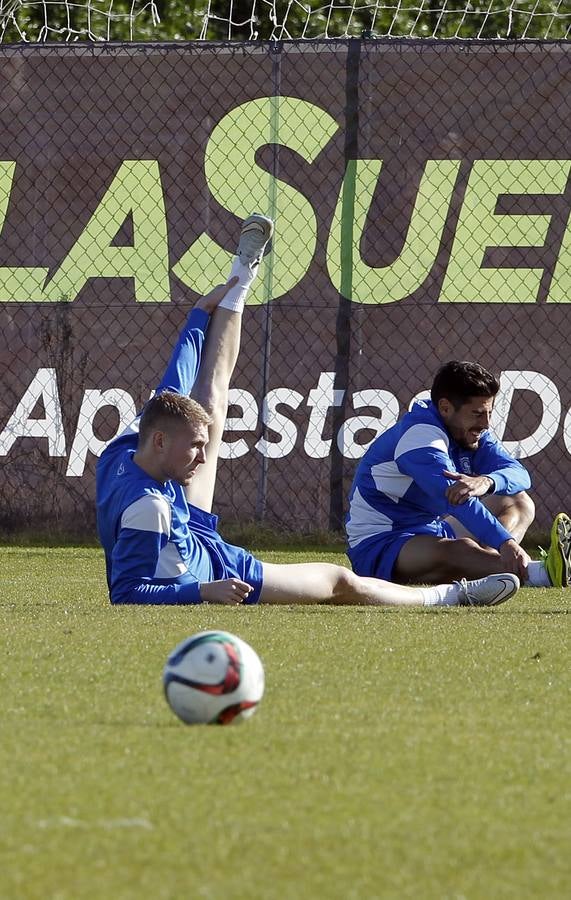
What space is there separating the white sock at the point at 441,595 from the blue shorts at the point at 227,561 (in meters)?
0.78

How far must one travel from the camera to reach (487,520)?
680 cm

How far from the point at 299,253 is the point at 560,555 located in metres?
3.90

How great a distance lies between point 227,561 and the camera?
6.84 metres

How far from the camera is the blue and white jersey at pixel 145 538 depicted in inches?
242

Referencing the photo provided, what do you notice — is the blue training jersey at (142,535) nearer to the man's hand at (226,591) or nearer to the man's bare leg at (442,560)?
the man's hand at (226,591)

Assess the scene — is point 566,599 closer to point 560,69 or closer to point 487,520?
point 487,520

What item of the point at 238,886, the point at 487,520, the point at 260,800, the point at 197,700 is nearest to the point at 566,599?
the point at 487,520

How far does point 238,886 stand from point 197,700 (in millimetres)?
1314

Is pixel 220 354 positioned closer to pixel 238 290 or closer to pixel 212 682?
pixel 238 290

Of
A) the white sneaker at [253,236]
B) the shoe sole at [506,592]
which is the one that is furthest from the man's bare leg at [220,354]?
the shoe sole at [506,592]

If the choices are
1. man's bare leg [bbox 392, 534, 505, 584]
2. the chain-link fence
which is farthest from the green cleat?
the chain-link fence

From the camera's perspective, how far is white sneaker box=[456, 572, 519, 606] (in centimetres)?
676

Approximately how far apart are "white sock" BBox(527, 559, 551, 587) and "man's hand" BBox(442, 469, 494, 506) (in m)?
1.27

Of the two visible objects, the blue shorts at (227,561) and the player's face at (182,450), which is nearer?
the player's face at (182,450)
